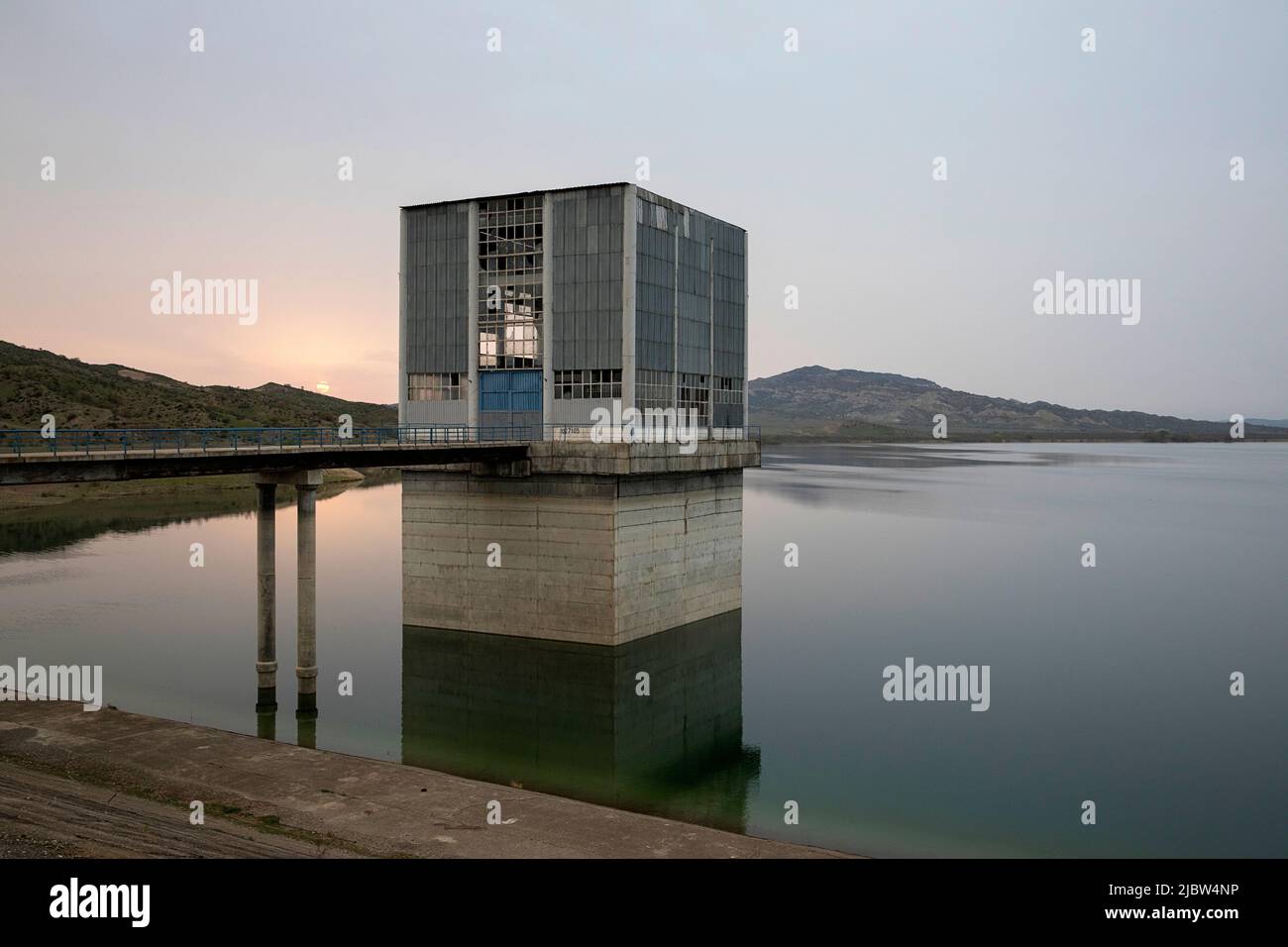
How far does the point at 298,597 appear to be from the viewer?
33781 mm

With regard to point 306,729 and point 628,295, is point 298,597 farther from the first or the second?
point 628,295

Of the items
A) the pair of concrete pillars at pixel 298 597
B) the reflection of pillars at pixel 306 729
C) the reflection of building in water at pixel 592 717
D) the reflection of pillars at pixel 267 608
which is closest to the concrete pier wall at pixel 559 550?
the reflection of building in water at pixel 592 717

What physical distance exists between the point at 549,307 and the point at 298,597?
16712mm

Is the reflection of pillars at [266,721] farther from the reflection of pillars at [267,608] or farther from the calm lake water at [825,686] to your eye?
the calm lake water at [825,686]

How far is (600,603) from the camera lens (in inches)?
1574

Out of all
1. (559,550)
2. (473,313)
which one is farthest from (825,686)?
(473,313)

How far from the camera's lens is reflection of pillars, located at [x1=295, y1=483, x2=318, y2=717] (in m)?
34.6

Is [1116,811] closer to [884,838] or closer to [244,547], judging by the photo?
[884,838]

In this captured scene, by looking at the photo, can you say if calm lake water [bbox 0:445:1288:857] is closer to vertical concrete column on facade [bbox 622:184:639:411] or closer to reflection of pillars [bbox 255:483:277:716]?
reflection of pillars [bbox 255:483:277:716]

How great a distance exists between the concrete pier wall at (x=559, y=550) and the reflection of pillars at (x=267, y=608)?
9.50 meters

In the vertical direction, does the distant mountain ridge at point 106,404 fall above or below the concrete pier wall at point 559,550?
above

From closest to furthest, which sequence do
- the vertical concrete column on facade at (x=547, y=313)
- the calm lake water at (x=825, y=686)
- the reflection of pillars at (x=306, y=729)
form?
the calm lake water at (x=825, y=686) → the reflection of pillars at (x=306, y=729) → the vertical concrete column on facade at (x=547, y=313)

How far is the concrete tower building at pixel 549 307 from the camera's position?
1687 inches
